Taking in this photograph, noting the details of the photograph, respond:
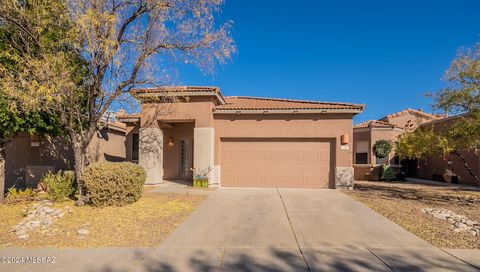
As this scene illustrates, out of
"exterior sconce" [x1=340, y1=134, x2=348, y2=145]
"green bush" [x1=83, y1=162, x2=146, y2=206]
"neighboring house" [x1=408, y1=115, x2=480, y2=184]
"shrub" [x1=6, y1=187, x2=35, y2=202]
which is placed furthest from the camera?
"neighboring house" [x1=408, y1=115, x2=480, y2=184]

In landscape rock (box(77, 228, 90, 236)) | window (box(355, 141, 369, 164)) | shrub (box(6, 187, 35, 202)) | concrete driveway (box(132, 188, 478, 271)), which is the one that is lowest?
concrete driveway (box(132, 188, 478, 271))

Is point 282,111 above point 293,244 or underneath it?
above

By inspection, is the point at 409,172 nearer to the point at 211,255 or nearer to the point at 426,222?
the point at 426,222

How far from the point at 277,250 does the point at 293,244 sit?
0.50 meters

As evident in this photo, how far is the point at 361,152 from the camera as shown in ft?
66.4

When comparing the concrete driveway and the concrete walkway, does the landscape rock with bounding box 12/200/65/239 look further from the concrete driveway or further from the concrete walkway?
the concrete driveway

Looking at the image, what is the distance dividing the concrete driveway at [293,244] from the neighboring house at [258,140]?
4.37m

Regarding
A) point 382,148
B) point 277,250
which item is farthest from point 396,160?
point 277,250

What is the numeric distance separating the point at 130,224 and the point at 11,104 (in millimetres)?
4674

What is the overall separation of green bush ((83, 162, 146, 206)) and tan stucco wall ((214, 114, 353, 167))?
559 cm

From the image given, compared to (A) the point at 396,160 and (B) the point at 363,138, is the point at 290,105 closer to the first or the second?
(B) the point at 363,138

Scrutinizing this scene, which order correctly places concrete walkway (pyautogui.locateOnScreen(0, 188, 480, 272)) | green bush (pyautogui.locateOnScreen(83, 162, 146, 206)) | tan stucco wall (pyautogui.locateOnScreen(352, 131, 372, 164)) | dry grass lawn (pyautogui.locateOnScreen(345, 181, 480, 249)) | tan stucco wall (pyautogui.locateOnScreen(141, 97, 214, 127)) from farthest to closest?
1. tan stucco wall (pyautogui.locateOnScreen(352, 131, 372, 164))
2. tan stucco wall (pyautogui.locateOnScreen(141, 97, 214, 127))
3. green bush (pyautogui.locateOnScreen(83, 162, 146, 206))
4. dry grass lawn (pyautogui.locateOnScreen(345, 181, 480, 249))
5. concrete walkway (pyautogui.locateOnScreen(0, 188, 480, 272))

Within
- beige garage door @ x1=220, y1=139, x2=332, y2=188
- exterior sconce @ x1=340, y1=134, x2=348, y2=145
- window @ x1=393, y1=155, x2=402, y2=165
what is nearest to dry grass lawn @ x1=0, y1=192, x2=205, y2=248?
beige garage door @ x1=220, y1=139, x2=332, y2=188

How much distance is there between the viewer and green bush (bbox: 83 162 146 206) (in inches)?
325
